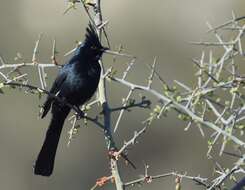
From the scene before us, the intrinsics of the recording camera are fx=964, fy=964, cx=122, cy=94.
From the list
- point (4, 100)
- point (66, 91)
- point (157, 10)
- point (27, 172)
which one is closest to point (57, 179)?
point (27, 172)

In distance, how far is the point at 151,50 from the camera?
16.1 metres

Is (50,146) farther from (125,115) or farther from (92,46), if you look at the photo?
(125,115)

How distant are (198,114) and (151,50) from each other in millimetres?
11636

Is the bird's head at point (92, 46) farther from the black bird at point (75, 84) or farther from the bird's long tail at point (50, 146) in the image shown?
the bird's long tail at point (50, 146)

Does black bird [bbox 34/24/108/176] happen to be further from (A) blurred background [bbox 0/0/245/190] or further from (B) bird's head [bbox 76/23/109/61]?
(A) blurred background [bbox 0/0/245/190]

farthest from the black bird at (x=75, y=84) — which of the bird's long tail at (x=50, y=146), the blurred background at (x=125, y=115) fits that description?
the blurred background at (x=125, y=115)

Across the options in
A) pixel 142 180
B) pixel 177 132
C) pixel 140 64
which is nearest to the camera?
pixel 142 180

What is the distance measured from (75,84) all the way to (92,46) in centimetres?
35

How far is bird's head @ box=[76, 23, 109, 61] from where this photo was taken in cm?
642

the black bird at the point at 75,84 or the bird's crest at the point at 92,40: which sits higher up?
the bird's crest at the point at 92,40

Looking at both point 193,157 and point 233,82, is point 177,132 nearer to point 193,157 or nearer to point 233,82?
point 193,157

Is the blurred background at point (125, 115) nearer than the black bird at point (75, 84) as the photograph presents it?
No

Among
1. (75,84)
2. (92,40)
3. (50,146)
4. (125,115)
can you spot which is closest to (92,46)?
(92,40)

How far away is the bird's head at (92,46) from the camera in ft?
21.1
